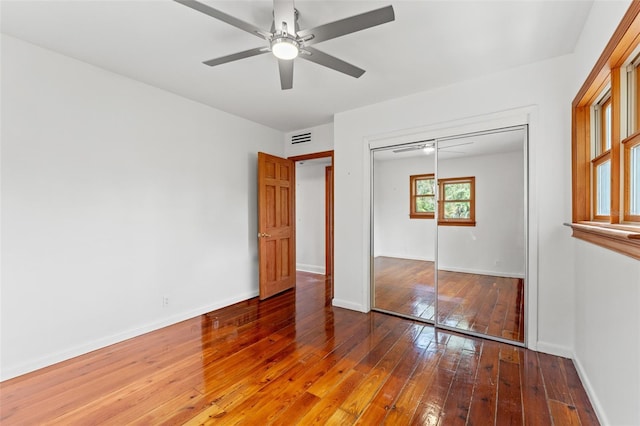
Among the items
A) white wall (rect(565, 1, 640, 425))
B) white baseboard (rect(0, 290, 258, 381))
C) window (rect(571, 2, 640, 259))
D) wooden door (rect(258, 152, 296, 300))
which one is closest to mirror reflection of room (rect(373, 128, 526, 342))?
window (rect(571, 2, 640, 259))

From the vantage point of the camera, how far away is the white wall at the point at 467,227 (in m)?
2.85

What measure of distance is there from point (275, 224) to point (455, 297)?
106 inches

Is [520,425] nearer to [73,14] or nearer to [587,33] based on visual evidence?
[587,33]

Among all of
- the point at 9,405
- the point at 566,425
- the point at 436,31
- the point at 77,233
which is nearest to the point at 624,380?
the point at 566,425

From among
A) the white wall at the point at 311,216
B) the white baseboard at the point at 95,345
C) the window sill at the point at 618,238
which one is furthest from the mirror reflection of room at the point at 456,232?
the white baseboard at the point at 95,345

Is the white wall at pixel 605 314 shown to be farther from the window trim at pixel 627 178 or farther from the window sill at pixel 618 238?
the window trim at pixel 627 178

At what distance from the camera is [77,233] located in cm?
256

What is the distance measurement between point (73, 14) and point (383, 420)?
344cm

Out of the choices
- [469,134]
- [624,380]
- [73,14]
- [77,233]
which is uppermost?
[73,14]

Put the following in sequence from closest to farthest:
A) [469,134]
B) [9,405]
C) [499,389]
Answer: [9,405] < [499,389] < [469,134]

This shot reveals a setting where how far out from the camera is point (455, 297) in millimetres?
3330

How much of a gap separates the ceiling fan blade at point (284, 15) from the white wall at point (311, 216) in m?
3.95

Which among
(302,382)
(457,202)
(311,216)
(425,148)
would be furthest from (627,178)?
(311,216)

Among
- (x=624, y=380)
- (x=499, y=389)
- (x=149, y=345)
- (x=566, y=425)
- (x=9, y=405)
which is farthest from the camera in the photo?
(x=149, y=345)
